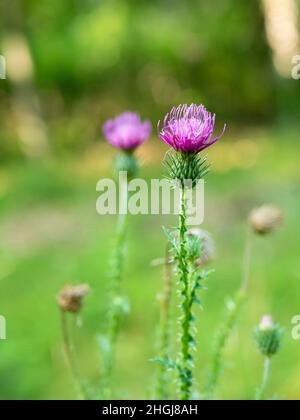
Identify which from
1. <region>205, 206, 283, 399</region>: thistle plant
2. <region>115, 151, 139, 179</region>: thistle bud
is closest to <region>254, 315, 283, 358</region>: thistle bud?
<region>205, 206, 283, 399</region>: thistle plant

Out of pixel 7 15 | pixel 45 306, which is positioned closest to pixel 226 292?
pixel 45 306

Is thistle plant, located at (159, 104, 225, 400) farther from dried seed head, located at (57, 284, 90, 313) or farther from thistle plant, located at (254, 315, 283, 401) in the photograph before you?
dried seed head, located at (57, 284, 90, 313)

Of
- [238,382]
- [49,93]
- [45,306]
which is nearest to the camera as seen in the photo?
[238,382]

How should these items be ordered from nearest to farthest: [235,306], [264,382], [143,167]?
[264,382], [235,306], [143,167]

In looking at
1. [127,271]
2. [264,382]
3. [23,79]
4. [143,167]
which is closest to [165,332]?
[264,382]

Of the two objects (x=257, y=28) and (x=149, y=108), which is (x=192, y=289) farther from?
(x=257, y=28)

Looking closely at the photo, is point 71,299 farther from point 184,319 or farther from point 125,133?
point 125,133
